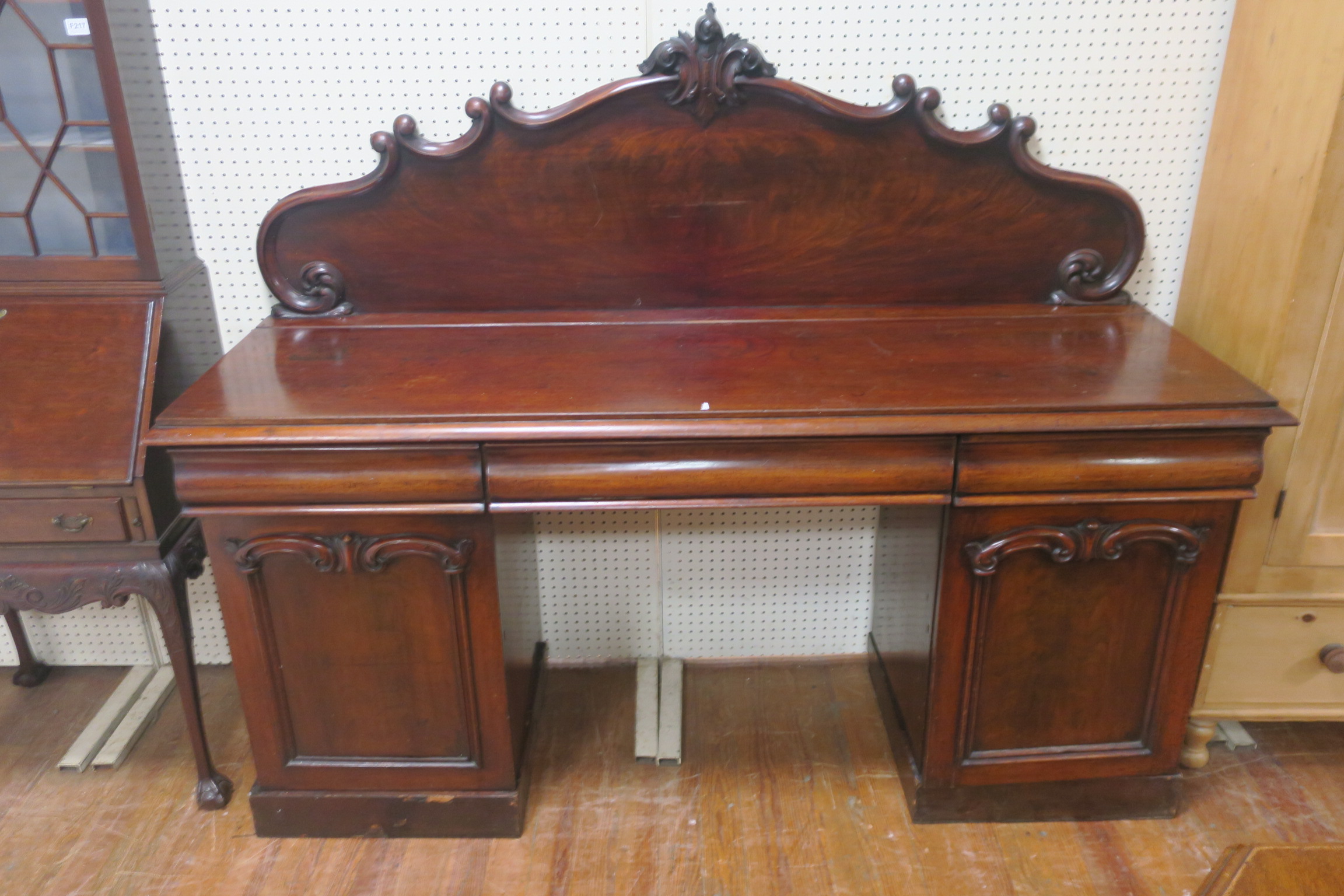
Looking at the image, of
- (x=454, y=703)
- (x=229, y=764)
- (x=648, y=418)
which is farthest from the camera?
(x=229, y=764)

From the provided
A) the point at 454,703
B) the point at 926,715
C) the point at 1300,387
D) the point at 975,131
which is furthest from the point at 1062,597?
the point at 454,703

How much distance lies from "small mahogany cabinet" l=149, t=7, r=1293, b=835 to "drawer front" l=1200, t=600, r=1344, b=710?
0.20m

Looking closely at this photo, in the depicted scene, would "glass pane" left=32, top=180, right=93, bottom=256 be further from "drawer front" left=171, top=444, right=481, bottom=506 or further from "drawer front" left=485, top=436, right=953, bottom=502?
"drawer front" left=485, top=436, right=953, bottom=502

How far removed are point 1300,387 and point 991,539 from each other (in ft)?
2.21

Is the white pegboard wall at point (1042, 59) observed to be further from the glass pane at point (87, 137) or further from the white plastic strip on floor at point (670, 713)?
the white plastic strip on floor at point (670, 713)

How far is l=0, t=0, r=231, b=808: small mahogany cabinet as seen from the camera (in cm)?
188

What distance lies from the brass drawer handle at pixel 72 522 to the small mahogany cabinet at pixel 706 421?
1.00 feet

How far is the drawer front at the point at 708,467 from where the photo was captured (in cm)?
170

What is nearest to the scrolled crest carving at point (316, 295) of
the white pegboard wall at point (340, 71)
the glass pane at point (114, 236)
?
the white pegboard wall at point (340, 71)

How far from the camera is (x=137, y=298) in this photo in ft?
6.58

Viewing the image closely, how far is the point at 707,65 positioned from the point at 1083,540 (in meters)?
1.15

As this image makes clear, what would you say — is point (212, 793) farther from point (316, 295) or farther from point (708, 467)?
point (708, 467)

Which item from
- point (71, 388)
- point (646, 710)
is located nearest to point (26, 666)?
point (71, 388)

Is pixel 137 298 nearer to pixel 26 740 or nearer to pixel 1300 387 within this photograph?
pixel 26 740
